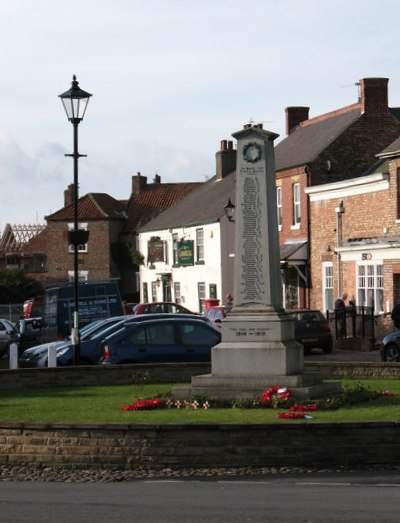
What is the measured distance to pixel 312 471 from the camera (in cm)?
1522

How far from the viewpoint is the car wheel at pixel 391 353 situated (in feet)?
100.0

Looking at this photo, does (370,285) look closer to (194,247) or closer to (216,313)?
(216,313)

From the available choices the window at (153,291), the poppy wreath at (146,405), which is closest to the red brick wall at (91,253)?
the window at (153,291)

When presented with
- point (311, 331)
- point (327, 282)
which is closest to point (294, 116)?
point (327, 282)

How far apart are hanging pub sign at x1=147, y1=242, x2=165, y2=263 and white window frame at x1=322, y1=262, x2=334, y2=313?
→ 72.4ft

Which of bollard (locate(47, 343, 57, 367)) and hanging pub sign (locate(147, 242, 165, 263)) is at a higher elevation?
hanging pub sign (locate(147, 242, 165, 263))

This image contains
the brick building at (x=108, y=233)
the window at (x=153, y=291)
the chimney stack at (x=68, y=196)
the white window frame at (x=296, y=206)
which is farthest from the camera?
the chimney stack at (x=68, y=196)

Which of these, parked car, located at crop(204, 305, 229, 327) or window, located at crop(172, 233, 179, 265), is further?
window, located at crop(172, 233, 179, 265)

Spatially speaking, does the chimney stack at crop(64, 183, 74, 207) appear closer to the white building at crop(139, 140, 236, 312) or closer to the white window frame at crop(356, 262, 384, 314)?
the white building at crop(139, 140, 236, 312)

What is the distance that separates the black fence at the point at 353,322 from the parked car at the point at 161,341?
14518 mm

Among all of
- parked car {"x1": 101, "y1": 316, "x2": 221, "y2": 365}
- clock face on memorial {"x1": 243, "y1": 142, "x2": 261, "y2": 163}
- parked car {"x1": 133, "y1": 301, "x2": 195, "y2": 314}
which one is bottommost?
parked car {"x1": 101, "y1": 316, "x2": 221, "y2": 365}

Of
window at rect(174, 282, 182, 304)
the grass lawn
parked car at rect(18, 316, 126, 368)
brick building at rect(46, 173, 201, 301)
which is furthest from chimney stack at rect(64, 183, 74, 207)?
the grass lawn

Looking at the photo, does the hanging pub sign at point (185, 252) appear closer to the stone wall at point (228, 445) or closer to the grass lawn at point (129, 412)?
the grass lawn at point (129, 412)

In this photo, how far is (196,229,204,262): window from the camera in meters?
61.6
